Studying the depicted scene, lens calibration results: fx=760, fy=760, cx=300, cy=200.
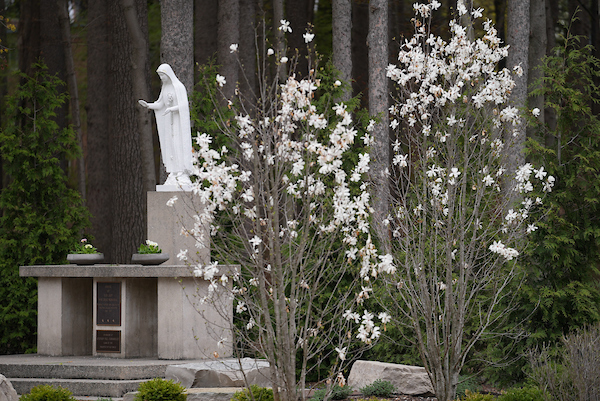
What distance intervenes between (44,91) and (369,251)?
815 centimetres

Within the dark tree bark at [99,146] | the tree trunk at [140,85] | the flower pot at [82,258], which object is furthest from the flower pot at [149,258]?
the dark tree bark at [99,146]

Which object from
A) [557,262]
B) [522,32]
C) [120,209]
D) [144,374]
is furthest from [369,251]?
[120,209]

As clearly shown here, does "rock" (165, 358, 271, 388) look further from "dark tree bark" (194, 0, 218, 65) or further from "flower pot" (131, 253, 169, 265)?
"dark tree bark" (194, 0, 218, 65)

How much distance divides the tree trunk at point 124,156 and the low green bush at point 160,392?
8159mm

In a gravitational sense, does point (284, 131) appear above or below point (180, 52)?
below

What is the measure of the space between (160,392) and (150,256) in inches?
105

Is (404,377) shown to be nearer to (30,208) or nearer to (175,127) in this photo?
(175,127)

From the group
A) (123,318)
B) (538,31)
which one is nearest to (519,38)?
(538,31)

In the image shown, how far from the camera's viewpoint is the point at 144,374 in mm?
8602

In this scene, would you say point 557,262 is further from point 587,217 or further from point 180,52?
point 180,52

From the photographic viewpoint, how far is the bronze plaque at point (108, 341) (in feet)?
31.1

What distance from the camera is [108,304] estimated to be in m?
9.54

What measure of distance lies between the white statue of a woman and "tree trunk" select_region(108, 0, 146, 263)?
16.6 ft

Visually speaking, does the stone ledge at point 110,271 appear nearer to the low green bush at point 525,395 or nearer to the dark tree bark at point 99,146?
the low green bush at point 525,395
